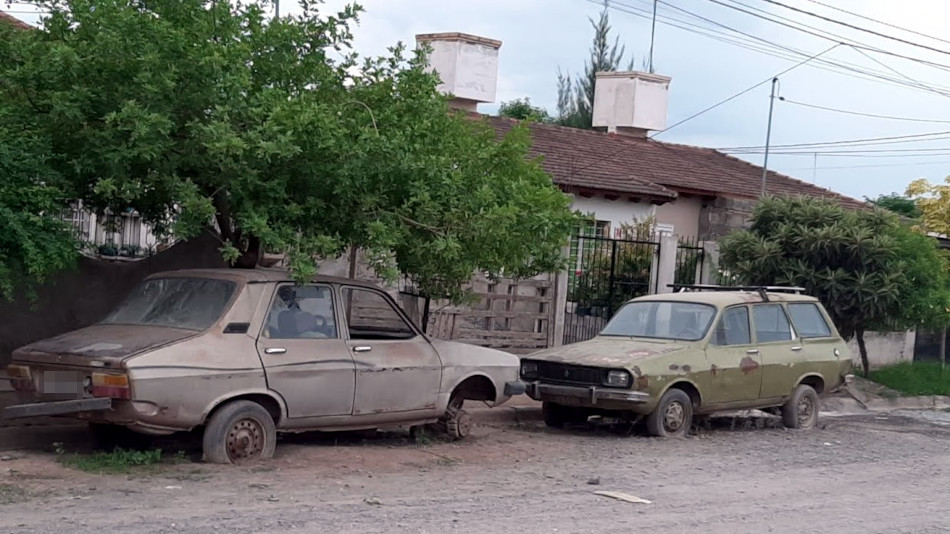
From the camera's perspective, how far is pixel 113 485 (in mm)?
8219

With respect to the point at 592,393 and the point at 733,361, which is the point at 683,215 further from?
the point at 592,393

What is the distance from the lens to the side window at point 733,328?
12.9 m

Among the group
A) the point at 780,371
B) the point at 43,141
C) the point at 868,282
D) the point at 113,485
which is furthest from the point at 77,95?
the point at 868,282

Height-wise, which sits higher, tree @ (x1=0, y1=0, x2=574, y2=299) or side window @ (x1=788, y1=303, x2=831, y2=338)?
tree @ (x1=0, y1=0, x2=574, y2=299)

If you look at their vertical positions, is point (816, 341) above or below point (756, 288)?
below

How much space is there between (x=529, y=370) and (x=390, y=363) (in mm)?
2870

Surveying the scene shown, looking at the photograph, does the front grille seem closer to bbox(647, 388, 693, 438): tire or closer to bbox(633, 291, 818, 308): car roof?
bbox(647, 388, 693, 438): tire

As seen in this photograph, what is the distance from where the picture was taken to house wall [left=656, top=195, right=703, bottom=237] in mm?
25688

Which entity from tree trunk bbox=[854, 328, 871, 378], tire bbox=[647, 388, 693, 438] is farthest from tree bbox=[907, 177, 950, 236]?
tire bbox=[647, 388, 693, 438]

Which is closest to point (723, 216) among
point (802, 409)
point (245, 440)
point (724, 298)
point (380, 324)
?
point (802, 409)

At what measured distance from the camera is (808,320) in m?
14.2

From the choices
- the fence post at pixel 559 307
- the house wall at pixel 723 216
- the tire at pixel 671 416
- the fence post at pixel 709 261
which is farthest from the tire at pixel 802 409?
the house wall at pixel 723 216

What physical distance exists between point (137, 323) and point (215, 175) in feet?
4.57

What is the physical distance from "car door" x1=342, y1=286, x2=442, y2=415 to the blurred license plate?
7.53 feet
